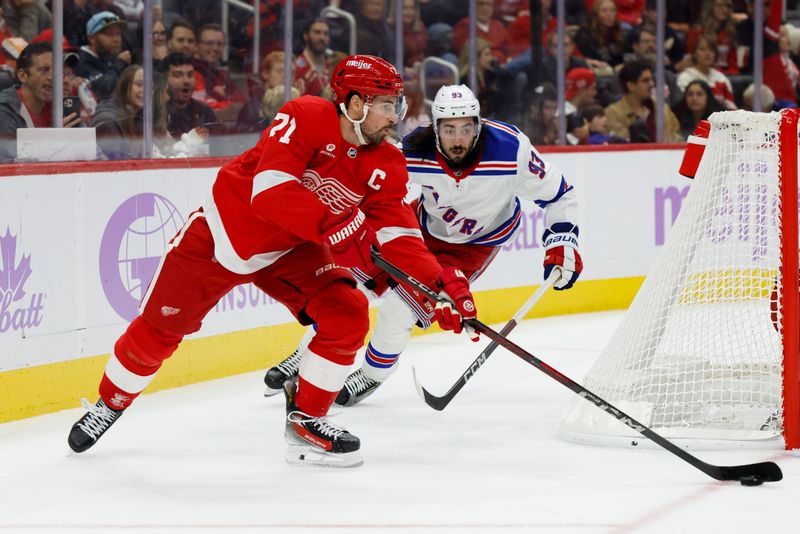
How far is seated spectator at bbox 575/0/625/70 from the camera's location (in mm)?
6887

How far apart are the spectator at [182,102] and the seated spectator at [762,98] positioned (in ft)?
12.6

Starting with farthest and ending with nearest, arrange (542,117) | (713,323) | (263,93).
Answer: (542,117) < (263,93) < (713,323)

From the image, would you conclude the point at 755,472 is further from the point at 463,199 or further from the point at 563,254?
the point at 463,199

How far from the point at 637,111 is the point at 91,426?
4.32 meters

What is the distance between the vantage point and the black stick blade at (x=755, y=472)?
299 centimetres

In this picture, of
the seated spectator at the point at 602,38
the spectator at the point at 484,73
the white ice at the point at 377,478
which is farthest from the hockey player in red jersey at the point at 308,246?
the seated spectator at the point at 602,38

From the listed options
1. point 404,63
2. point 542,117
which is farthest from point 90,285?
point 542,117

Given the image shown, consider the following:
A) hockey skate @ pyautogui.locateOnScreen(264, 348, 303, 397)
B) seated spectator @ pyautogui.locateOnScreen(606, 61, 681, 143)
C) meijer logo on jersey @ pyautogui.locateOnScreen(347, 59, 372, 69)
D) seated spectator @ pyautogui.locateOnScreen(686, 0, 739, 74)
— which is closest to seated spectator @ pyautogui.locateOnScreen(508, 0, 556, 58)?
seated spectator @ pyautogui.locateOnScreen(606, 61, 681, 143)

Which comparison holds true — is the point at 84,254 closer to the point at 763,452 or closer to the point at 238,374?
the point at 238,374

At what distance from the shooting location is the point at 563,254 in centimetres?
396

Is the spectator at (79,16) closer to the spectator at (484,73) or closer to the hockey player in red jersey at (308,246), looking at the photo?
the hockey player in red jersey at (308,246)

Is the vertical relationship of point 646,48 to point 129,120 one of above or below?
above

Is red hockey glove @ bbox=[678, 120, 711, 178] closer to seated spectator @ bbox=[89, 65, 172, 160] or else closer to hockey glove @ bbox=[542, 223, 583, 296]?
hockey glove @ bbox=[542, 223, 583, 296]

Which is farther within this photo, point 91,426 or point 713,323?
point 713,323
